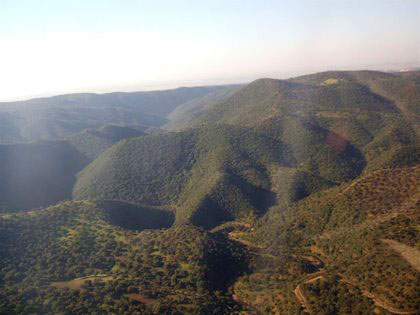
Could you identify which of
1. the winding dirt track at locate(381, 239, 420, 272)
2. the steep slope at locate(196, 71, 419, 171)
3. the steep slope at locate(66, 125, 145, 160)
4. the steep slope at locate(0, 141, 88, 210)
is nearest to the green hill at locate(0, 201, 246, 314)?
the winding dirt track at locate(381, 239, 420, 272)

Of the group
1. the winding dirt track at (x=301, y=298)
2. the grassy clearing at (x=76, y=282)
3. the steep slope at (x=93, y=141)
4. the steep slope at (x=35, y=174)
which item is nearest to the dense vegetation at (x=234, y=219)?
the winding dirt track at (x=301, y=298)

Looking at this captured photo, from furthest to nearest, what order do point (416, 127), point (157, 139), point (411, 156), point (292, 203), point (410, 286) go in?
point (157, 139) < point (416, 127) < point (411, 156) < point (292, 203) < point (410, 286)

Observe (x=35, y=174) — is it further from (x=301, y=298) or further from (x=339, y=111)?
(x=339, y=111)

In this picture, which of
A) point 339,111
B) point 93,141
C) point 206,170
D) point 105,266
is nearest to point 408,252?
point 105,266

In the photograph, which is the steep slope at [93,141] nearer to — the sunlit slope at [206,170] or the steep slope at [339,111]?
the sunlit slope at [206,170]

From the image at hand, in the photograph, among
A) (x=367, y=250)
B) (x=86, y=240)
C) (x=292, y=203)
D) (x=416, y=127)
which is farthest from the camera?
(x=416, y=127)

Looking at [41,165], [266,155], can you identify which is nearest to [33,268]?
[266,155]

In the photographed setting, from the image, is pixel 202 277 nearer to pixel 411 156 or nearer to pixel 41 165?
pixel 411 156
